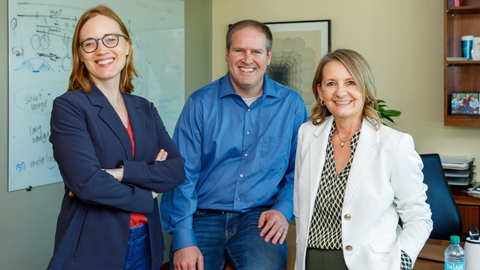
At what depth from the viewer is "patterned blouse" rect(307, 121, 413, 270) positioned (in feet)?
6.18

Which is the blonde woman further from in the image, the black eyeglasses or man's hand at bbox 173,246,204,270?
the black eyeglasses

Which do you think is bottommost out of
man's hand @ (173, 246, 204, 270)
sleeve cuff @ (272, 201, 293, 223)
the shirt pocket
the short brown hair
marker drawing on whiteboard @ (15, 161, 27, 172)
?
man's hand @ (173, 246, 204, 270)

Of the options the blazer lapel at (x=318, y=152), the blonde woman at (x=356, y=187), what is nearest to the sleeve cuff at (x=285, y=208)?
the blonde woman at (x=356, y=187)

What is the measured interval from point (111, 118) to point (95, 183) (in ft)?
0.83

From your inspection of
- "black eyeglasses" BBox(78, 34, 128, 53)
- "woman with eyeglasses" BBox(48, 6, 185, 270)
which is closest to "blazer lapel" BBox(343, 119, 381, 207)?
"woman with eyeglasses" BBox(48, 6, 185, 270)

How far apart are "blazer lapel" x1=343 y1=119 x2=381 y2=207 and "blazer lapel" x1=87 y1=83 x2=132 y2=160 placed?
0.80m

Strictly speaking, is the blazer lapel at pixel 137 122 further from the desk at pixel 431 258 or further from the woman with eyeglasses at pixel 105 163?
the desk at pixel 431 258

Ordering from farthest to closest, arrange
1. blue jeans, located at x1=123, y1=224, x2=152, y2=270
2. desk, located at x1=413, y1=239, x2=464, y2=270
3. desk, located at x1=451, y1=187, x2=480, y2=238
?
desk, located at x1=451, y1=187, x2=480, y2=238
desk, located at x1=413, y1=239, x2=464, y2=270
blue jeans, located at x1=123, y1=224, x2=152, y2=270

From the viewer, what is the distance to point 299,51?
15.0ft

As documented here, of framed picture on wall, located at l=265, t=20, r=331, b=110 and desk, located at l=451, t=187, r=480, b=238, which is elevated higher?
framed picture on wall, located at l=265, t=20, r=331, b=110

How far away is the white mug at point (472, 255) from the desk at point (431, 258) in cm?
18

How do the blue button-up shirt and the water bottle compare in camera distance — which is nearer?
the water bottle

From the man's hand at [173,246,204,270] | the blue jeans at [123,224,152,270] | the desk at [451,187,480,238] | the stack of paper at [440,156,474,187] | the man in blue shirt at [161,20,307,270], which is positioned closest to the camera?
the blue jeans at [123,224,152,270]

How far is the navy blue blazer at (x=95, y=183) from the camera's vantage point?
1786 mm
